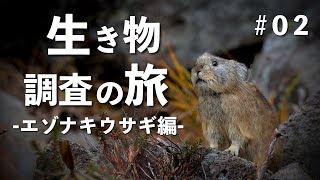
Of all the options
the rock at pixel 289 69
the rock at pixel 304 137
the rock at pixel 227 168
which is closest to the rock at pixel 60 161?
the rock at pixel 227 168

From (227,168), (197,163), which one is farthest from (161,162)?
(227,168)

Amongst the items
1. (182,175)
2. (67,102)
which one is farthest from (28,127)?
(182,175)

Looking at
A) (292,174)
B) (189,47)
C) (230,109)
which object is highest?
(189,47)

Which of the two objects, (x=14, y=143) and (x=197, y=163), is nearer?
(x=197, y=163)

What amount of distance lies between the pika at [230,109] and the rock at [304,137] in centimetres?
18

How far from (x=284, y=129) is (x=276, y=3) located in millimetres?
966

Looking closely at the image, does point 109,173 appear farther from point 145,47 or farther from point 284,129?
point 284,129

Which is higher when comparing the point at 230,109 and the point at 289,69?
the point at 289,69

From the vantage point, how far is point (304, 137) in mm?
A: 3480

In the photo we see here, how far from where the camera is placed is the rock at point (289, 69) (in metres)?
4.39

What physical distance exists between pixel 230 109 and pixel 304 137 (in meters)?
0.41

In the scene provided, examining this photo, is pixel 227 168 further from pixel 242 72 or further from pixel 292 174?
pixel 242 72

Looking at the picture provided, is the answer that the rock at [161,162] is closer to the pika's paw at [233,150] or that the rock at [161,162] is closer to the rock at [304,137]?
the pika's paw at [233,150]

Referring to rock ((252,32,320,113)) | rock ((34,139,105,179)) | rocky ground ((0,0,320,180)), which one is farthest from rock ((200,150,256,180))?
rock ((252,32,320,113))
